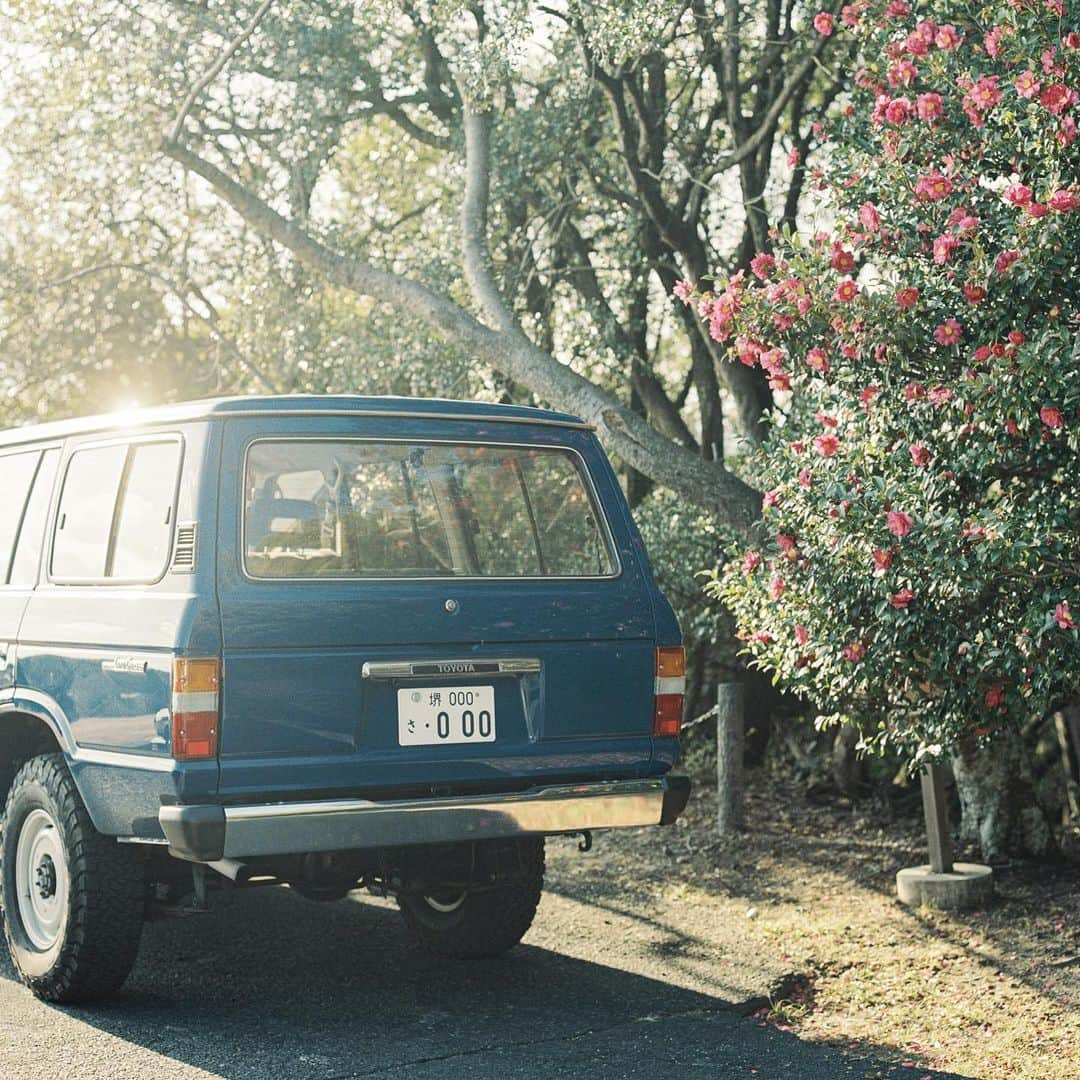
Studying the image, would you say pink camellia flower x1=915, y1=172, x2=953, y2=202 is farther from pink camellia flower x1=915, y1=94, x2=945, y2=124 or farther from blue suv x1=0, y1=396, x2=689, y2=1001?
blue suv x1=0, y1=396, x2=689, y2=1001

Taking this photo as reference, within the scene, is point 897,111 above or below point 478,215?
below

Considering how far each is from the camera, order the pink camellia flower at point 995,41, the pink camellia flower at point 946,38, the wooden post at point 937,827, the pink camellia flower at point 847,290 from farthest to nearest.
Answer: the wooden post at point 937,827 < the pink camellia flower at point 946,38 < the pink camellia flower at point 995,41 < the pink camellia flower at point 847,290

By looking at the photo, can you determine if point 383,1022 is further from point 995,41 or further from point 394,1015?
point 995,41

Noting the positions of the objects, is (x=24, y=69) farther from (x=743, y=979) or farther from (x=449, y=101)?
(x=743, y=979)

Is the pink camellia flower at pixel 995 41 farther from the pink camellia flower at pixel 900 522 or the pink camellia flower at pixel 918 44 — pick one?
the pink camellia flower at pixel 900 522

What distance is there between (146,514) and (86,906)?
1309mm

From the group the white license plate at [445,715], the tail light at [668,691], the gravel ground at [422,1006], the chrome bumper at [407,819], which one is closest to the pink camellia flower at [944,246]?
the tail light at [668,691]

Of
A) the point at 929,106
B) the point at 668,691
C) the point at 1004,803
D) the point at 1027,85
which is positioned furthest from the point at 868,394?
the point at 1004,803

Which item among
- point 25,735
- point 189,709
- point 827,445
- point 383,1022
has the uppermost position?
point 827,445

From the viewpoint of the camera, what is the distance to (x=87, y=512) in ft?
17.8

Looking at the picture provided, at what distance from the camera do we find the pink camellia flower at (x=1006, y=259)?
17.7 ft

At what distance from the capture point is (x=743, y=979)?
571 cm

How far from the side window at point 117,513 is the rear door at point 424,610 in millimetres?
306

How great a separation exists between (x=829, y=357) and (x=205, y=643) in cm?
281
